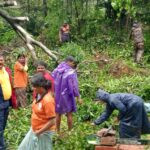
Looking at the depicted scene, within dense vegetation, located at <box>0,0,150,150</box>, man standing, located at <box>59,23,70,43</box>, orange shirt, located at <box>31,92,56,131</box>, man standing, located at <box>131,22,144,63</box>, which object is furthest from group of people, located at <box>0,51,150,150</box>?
man standing, located at <box>59,23,70,43</box>

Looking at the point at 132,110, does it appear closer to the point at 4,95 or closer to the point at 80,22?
the point at 4,95

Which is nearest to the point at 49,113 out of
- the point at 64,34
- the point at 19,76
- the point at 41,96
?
the point at 41,96

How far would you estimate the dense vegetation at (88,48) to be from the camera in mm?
9156

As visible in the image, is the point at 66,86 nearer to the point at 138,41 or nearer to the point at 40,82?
the point at 40,82

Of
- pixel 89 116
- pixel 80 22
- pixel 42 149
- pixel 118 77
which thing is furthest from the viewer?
pixel 80 22

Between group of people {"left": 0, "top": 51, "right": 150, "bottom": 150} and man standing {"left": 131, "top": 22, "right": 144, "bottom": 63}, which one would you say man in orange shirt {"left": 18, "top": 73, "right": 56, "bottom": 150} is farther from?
man standing {"left": 131, "top": 22, "right": 144, "bottom": 63}

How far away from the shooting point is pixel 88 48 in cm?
1875

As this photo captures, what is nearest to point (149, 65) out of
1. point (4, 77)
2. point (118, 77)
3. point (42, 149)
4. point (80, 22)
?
point (118, 77)

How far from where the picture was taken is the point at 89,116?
1048 cm

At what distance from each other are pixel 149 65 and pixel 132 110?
904cm

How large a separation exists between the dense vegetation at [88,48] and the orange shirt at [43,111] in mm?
1738

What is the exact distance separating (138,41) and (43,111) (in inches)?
423

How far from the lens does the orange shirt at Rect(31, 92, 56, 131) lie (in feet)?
19.9

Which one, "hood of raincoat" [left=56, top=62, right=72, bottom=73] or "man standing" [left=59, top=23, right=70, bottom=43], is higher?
"hood of raincoat" [left=56, top=62, right=72, bottom=73]
